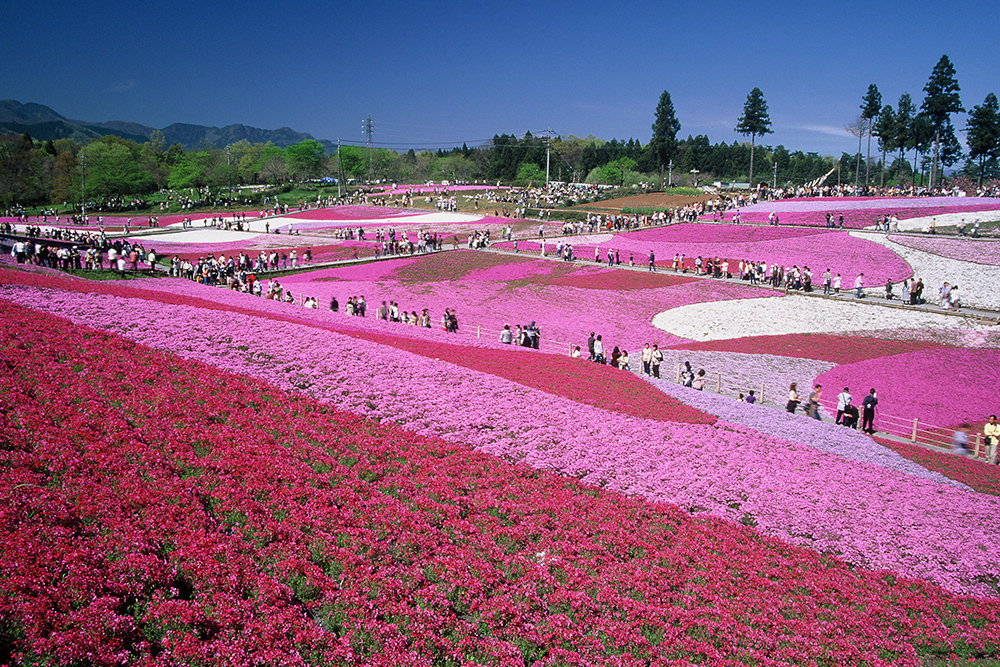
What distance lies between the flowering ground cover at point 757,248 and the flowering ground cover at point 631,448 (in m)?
31.2

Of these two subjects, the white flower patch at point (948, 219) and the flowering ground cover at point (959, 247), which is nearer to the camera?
the flowering ground cover at point (959, 247)

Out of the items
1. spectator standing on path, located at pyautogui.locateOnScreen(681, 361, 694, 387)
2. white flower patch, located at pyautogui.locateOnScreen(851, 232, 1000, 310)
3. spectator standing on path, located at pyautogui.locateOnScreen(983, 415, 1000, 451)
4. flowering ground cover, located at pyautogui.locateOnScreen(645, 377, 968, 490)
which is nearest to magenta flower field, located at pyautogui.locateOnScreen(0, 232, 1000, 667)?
flowering ground cover, located at pyautogui.locateOnScreen(645, 377, 968, 490)

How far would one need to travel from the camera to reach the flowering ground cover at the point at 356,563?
7285 millimetres

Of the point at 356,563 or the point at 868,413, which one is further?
the point at 868,413

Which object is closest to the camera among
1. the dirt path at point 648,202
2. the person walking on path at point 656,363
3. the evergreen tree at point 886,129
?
the person walking on path at point 656,363

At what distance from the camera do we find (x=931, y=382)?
84.1 feet

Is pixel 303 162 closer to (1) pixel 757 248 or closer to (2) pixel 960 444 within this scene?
(1) pixel 757 248

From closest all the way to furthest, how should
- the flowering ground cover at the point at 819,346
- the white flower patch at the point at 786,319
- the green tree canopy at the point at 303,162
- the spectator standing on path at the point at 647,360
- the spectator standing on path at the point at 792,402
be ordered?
the spectator standing on path at the point at 792,402 < the spectator standing on path at the point at 647,360 < the flowering ground cover at the point at 819,346 < the white flower patch at the point at 786,319 < the green tree canopy at the point at 303,162

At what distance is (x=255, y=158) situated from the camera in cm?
15888

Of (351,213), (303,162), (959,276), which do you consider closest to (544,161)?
(303,162)

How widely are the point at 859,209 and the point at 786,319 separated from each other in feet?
105

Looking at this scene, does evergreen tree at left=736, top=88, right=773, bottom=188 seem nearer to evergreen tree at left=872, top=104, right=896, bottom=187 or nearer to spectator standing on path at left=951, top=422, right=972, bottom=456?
evergreen tree at left=872, top=104, right=896, bottom=187

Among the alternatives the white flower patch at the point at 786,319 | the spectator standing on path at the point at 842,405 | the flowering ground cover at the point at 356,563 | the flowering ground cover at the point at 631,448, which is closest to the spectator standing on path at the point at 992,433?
the spectator standing on path at the point at 842,405

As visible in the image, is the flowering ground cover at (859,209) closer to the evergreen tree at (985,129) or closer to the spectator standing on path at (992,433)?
the evergreen tree at (985,129)
